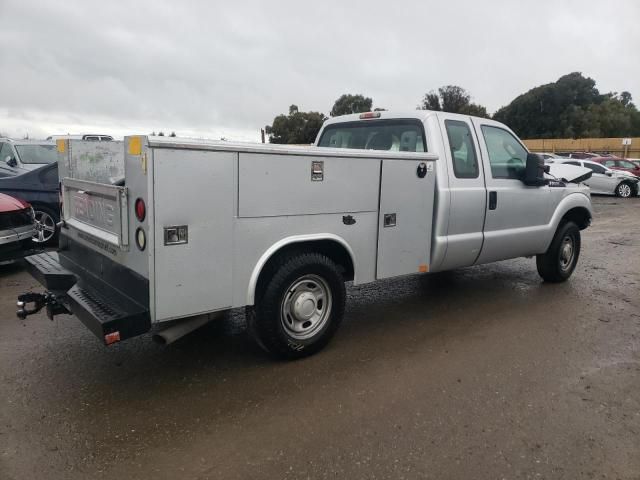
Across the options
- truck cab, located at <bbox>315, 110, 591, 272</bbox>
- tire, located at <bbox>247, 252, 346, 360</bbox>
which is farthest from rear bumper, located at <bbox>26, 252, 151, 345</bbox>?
truck cab, located at <bbox>315, 110, 591, 272</bbox>

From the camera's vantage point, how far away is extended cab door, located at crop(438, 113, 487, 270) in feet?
15.9

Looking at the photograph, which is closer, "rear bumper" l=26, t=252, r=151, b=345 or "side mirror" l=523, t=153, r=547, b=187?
"rear bumper" l=26, t=252, r=151, b=345

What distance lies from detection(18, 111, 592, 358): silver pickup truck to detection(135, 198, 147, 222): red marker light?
1 cm

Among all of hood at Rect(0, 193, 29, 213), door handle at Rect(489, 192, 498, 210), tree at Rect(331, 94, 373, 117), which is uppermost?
tree at Rect(331, 94, 373, 117)

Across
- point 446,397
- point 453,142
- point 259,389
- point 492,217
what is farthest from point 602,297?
point 259,389

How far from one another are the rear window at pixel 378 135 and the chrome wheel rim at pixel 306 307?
6.07ft

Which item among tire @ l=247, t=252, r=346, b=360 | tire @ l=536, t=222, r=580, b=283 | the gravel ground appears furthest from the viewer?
tire @ l=536, t=222, r=580, b=283

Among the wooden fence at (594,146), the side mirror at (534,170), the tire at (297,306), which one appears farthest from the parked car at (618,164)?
the wooden fence at (594,146)

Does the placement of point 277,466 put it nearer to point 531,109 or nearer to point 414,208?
point 414,208

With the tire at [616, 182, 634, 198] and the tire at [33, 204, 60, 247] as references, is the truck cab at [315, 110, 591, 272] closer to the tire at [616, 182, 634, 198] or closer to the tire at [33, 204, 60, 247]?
the tire at [33, 204, 60, 247]

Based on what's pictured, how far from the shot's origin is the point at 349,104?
51906 millimetres

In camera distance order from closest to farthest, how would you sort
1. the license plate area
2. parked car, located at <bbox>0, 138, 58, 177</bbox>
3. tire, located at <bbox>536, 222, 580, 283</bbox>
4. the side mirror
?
the license plate area
the side mirror
tire, located at <bbox>536, 222, 580, 283</bbox>
parked car, located at <bbox>0, 138, 58, 177</bbox>

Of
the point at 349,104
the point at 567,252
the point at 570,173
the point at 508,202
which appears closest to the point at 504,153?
the point at 508,202

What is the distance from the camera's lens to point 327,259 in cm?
394
